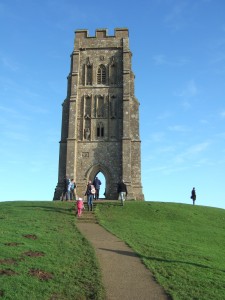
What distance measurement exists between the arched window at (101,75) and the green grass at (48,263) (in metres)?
25.7

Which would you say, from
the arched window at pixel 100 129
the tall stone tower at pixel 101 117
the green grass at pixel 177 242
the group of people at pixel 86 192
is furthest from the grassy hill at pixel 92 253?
the arched window at pixel 100 129

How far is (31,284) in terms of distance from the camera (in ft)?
31.3

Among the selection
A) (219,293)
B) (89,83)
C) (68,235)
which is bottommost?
(219,293)

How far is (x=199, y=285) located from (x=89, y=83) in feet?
111

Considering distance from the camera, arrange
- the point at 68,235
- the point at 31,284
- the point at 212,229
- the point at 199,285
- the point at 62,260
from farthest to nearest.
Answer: the point at 212,229 → the point at 68,235 → the point at 62,260 → the point at 199,285 → the point at 31,284

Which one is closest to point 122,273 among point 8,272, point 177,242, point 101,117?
point 8,272

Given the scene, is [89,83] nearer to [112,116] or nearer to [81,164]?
[112,116]

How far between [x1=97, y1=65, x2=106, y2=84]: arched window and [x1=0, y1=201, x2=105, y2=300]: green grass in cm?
2573

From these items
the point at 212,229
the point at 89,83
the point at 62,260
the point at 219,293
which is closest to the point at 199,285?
the point at 219,293

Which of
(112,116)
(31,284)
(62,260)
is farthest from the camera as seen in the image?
(112,116)

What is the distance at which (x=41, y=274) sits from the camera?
10398 millimetres

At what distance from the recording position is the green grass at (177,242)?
10680mm

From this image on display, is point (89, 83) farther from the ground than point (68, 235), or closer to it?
farther from the ground

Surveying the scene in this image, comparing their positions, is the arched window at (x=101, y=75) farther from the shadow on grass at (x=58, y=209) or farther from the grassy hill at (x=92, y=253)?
the grassy hill at (x=92, y=253)
